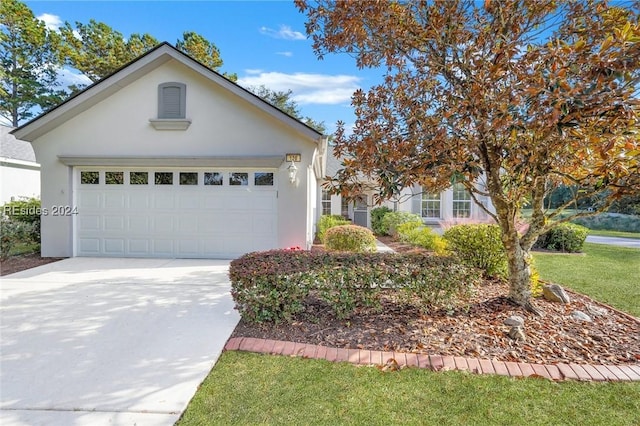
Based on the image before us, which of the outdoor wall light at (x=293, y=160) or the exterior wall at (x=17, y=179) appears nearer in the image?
the outdoor wall light at (x=293, y=160)

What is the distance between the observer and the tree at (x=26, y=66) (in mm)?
23656

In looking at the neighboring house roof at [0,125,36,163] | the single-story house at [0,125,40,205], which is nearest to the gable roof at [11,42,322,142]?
the single-story house at [0,125,40,205]

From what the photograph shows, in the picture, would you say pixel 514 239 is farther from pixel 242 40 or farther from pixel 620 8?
pixel 242 40

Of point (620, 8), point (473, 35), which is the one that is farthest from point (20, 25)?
point (620, 8)

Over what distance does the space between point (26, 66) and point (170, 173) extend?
94.1 ft

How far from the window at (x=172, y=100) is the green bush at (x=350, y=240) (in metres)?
5.81

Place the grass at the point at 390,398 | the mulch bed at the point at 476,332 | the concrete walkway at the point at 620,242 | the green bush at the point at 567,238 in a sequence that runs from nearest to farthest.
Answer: the grass at the point at 390,398 → the mulch bed at the point at 476,332 → the green bush at the point at 567,238 → the concrete walkway at the point at 620,242

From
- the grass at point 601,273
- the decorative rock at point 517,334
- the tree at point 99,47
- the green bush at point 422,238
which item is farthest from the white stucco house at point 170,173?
the tree at point 99,47

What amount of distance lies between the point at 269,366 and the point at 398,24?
4914 mm

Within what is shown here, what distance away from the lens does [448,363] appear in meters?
3.54

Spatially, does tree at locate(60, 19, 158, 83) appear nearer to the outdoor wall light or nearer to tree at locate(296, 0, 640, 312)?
the outdoor wall light

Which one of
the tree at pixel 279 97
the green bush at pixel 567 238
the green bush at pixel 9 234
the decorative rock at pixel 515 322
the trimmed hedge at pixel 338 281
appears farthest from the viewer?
the tree at pixel 279 97

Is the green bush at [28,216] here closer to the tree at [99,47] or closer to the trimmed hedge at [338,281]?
the trimmed hedge at [338,281]

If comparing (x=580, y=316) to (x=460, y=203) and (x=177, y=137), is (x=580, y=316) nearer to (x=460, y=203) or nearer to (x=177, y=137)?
(x=177, y=137)
